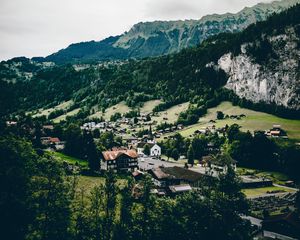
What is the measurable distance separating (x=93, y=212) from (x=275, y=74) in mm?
157278

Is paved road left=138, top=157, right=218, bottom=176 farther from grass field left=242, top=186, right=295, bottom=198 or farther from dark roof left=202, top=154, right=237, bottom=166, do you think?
grass field left=242, top=186, right=295, bottom=198

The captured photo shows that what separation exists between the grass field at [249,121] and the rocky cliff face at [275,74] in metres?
16.0

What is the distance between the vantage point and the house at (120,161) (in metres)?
92.8

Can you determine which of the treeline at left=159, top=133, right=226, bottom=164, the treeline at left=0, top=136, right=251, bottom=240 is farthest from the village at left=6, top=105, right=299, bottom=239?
the treeline at left=0, top=136, right=251, bottom=240

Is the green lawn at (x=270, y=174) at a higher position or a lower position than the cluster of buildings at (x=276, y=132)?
lower

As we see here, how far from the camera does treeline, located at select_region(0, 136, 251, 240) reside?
3656cm

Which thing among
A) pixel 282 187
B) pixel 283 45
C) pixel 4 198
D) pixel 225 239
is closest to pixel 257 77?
pixel 283 45

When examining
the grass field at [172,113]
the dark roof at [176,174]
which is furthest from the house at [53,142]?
the grass field at [172,113]

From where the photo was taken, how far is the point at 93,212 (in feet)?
139

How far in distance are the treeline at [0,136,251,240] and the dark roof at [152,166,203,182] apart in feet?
98.3

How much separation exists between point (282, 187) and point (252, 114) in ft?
252

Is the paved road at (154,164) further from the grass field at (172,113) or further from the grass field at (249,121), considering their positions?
the grass field at (172,113)

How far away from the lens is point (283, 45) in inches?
7200

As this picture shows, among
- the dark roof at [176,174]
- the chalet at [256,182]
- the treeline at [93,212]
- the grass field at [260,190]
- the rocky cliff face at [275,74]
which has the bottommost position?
the grass field at [260,190]
